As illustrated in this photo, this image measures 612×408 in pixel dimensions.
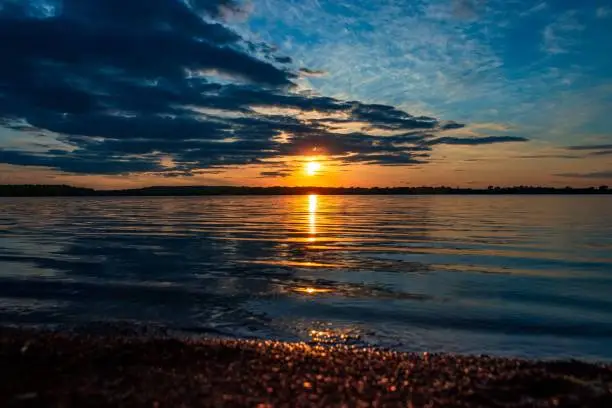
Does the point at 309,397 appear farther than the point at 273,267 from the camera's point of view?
No

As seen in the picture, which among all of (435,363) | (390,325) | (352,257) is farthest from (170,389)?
(352,257)

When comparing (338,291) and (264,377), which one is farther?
(338,291)

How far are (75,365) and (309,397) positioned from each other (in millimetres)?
4110

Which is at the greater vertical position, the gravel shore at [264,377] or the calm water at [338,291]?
the gravel shore at [264,377]

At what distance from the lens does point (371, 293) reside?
16.4m

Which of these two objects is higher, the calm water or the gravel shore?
the gravel shore

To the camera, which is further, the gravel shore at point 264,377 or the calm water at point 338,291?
the calm water at point 338,291

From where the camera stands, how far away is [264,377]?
24.6ft

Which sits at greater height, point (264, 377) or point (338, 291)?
point (264, 377)

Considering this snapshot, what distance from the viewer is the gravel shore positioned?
655 cm

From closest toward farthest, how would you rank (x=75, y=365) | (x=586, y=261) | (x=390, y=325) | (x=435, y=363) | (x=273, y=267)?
(x=75, y=365) < (x=435, y=363) < (x=390, y=325) < (x=273, y=267) < (x=586, y=261)

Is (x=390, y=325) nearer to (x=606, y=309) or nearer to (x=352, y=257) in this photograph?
(x=606, y=309)

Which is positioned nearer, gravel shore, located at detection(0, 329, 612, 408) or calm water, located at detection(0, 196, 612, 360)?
gravel shore, located at detection(0, 329, 612, 408)

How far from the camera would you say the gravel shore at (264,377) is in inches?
258
